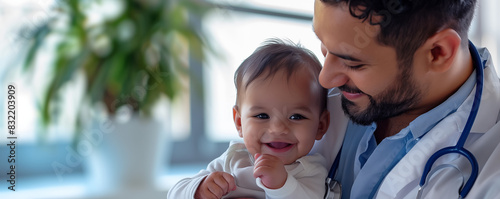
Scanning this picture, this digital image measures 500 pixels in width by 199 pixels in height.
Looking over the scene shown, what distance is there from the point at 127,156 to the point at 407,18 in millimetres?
1354

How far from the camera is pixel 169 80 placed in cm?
205

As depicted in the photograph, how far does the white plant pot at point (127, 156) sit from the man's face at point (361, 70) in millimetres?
1076

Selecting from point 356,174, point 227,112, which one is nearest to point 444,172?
point 356,174

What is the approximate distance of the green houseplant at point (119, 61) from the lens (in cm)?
192

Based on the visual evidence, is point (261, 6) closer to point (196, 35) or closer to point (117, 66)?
point (196, 35)

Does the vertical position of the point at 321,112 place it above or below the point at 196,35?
below

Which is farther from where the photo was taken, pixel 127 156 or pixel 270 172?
pixel 127 156

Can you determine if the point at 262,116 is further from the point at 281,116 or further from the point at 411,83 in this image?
the point at 411,83

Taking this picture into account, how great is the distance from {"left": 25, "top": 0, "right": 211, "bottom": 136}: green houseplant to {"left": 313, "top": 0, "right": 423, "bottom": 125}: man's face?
1080 millimetres

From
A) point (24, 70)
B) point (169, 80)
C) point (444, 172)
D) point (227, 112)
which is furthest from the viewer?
point (227, 112)

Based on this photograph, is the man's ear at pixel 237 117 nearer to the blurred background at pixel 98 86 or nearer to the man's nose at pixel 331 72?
the man's nose at pixel 331 72

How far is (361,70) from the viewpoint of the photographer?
1.04 metres

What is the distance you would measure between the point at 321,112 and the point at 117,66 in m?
0.99

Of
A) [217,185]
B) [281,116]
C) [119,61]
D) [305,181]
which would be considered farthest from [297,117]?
[119,61]
